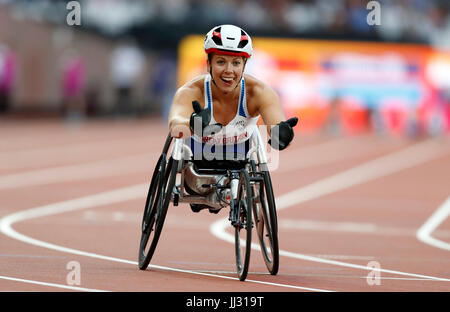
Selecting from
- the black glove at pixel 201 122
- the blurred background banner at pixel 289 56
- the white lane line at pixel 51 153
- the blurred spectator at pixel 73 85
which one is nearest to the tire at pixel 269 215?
the black glove at pixel 201 122

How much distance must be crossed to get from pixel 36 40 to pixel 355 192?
3118 cm

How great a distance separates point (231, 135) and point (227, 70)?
553 millimetres

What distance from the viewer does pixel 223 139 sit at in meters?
9.05

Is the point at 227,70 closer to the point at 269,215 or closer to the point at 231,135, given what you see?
the point at 231,135

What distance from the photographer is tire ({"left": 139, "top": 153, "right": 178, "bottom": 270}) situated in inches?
343

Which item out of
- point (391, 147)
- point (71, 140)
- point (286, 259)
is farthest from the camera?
point (391, 147)

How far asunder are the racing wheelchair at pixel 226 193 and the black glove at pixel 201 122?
0.40 metres

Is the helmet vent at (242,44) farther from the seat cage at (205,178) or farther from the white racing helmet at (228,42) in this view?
the seat cage at (205,178)

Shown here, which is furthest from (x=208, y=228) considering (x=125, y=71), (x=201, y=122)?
(x=125, y=71)

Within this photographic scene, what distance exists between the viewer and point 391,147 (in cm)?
3709

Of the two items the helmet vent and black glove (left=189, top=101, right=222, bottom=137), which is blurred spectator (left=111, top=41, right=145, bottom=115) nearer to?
the helmet vent
